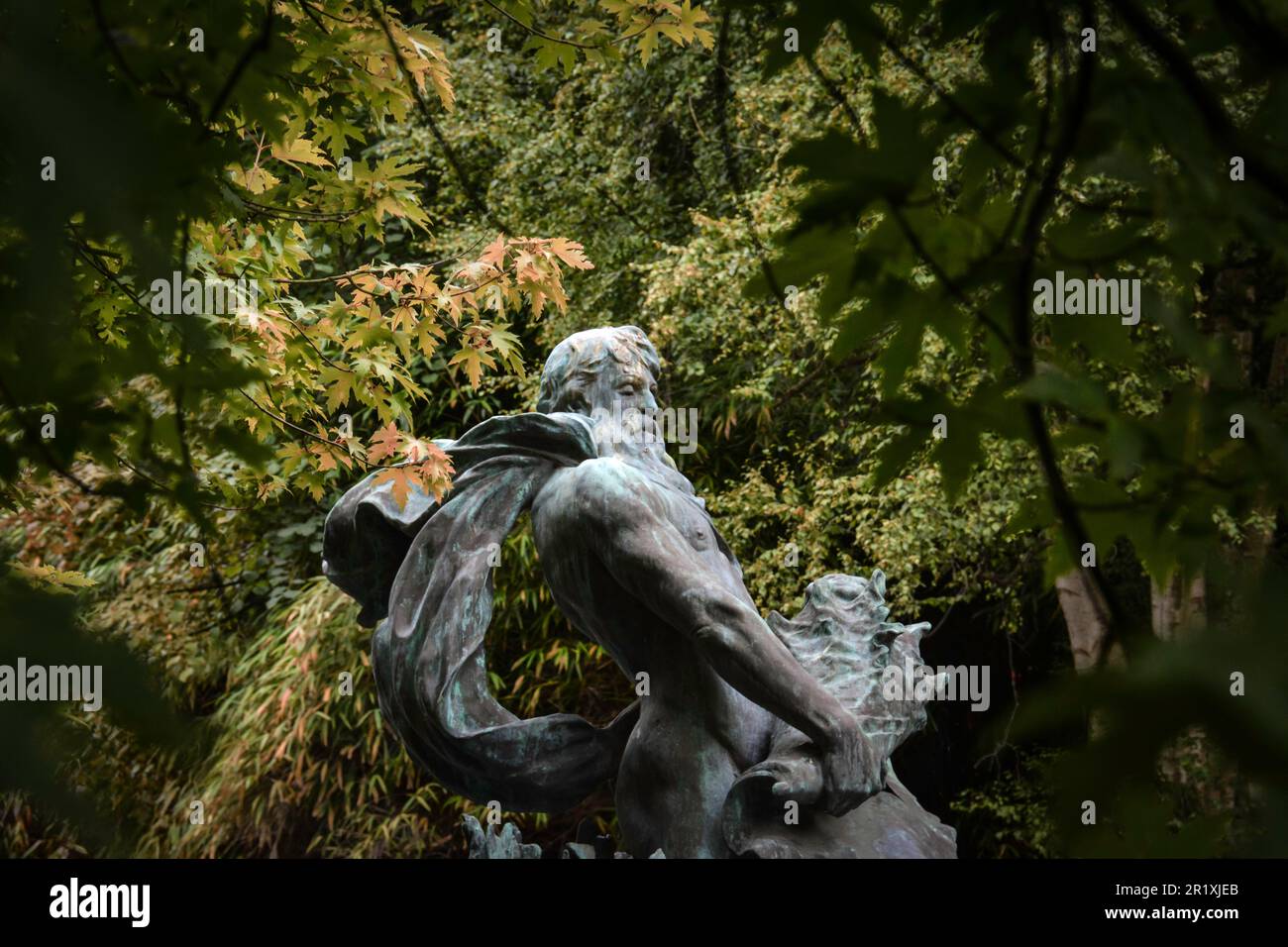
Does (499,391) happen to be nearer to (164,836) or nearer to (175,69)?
(164,836)

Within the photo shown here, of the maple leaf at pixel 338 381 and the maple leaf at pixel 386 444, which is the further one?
the maple leaf at pixel 338 381

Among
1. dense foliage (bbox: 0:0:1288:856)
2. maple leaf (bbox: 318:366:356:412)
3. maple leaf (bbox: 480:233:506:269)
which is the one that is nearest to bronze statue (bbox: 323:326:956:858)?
dense foliage (bbox: 0:0:1288:856)

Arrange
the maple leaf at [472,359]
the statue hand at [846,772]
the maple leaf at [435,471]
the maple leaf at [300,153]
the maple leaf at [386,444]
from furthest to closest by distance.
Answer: the maple leaf at [472,359], the maple leaf at [300,153], the maple leaf at [386,444], the maple leaf at [435,471], the statue hand at [846,772]

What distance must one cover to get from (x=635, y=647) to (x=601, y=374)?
669 mm

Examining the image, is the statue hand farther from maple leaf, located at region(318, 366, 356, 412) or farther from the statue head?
maple leaf, located at region(318, 366, 356, 412)

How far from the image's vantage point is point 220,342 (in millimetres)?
3402

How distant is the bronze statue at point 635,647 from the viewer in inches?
104

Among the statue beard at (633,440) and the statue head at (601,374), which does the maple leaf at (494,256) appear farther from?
the statue beard at (633,440)

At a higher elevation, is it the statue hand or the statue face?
the statue face

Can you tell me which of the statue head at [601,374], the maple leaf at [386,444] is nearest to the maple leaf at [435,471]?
the maple leaf at [386,444]

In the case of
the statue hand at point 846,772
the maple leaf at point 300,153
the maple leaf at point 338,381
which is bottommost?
the statue hand at point 846,772

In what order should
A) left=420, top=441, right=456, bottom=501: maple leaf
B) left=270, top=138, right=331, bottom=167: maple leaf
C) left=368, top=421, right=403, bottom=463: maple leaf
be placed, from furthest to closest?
left=270, top=138, right=331, bottom=167: maple leaf, left=368, top=421, right=403, bottom=463: maple leaf, left=420, top=441, right=456, bottom=501: maple leaf

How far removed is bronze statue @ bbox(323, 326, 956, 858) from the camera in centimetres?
264

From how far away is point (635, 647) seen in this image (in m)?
2.93
